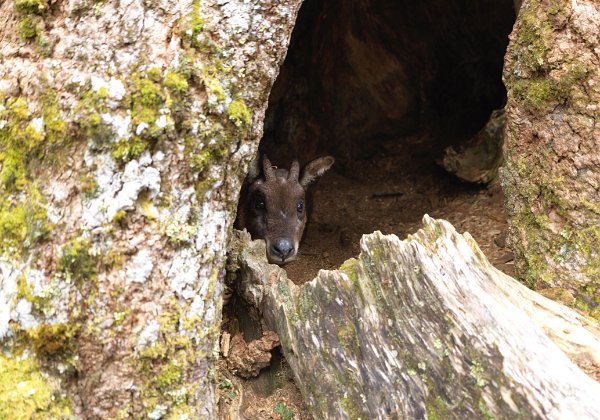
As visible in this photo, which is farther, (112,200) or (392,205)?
(392,205)

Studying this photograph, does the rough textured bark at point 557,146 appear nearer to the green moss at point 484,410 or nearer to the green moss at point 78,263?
the green moss at point 484,410

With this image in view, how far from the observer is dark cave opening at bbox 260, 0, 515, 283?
9.10 meters

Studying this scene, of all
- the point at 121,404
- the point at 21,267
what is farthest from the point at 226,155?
the point at 121,404

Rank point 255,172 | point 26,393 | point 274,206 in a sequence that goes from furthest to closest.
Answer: point 255,172 → point 274,206 → point 26,393

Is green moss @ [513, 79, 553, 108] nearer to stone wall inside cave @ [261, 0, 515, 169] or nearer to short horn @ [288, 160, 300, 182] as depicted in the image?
short horn @ [288, 160, 300, 182]

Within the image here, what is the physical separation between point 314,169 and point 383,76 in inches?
104

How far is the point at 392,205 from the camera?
376 inches

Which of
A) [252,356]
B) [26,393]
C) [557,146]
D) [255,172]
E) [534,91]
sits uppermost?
[534,91]

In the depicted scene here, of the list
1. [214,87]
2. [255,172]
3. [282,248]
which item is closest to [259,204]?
[255,172]

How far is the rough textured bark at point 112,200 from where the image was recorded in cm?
334

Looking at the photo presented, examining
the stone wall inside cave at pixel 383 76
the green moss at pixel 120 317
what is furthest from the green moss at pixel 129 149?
the stone wall inside cave at pixel 383 76

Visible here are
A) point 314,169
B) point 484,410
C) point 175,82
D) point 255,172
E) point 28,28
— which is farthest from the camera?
point 314,169

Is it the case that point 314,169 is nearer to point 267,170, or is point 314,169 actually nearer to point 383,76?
point 267,170

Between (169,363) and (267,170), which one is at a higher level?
(169,363)
